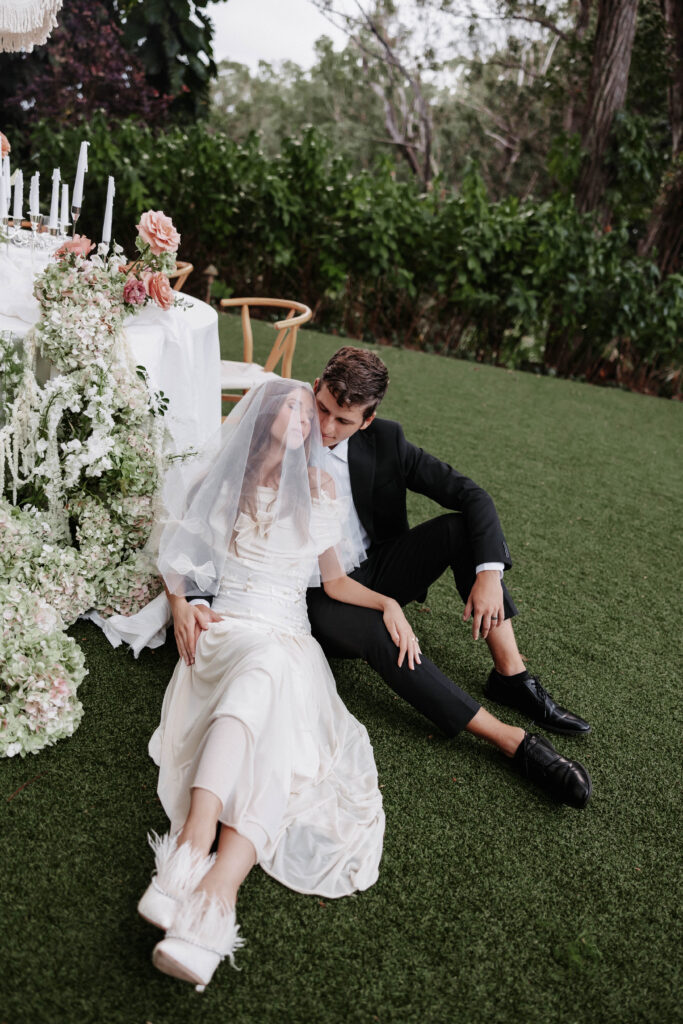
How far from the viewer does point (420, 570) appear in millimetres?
2492

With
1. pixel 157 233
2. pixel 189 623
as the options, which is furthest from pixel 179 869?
pixel 157 233

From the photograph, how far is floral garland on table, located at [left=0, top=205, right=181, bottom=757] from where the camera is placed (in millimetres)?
2400

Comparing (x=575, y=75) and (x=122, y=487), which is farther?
(x=575, y=75)

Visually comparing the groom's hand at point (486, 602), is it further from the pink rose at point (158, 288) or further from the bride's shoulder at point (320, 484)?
the pink rose at point (158, 288)

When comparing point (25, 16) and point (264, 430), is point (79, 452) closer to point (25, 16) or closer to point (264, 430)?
point (264, 430)

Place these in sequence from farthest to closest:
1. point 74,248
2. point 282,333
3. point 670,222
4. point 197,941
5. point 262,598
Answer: point 670,222, point 282,333, point 74,248, point 262,598, point 197,941

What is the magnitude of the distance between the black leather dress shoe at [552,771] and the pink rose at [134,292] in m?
1.83

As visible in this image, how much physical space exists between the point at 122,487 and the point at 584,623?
1.78 m

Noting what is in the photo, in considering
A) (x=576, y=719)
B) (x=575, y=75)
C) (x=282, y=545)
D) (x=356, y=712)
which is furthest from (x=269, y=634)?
(x=575, y=75)

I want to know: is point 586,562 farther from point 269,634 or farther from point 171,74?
point 171,74

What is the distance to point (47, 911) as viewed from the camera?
1.54 meters

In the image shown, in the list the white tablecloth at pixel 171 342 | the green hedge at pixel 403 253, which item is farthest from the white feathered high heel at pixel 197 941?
the green hedge at pixel 403 253

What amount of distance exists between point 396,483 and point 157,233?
46.5 inches

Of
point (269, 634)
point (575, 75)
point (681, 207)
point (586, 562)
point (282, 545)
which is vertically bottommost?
point (586, 562)
